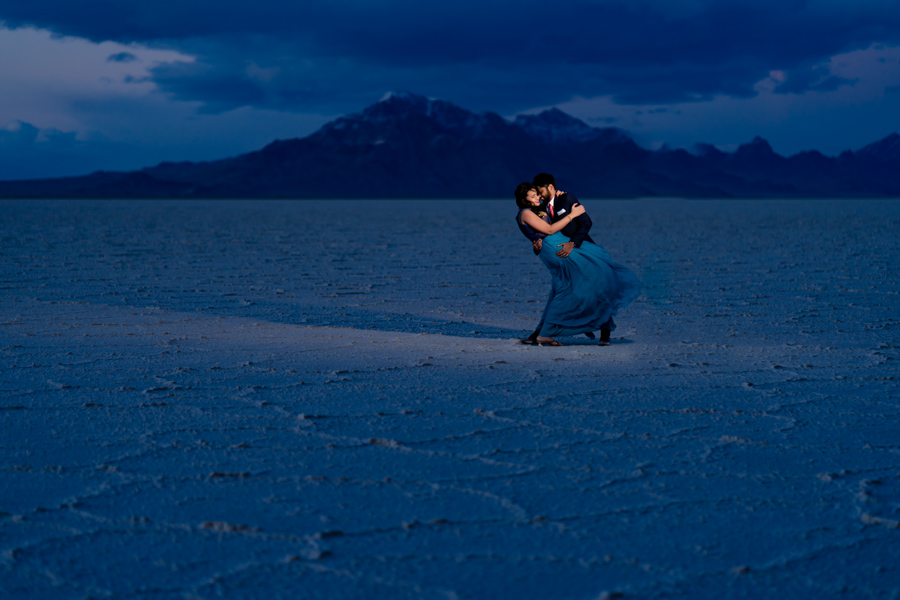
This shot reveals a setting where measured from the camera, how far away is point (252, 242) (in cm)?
1997

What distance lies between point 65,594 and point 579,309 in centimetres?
471

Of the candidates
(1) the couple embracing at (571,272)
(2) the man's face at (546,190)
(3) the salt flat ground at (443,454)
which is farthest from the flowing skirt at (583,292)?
(2) the man's face at (546,190)

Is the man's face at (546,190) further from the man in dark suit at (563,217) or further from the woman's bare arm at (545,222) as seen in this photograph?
the woman's bare arm at (545,222)

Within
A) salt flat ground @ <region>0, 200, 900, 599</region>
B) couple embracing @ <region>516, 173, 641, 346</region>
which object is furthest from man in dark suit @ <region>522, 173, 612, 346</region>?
salt flat ground @ <region>0, 200, 900, 599</region>

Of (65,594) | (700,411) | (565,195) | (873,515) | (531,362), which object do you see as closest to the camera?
(65,594)

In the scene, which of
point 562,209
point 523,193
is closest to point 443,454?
point 523,193

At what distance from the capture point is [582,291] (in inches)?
260

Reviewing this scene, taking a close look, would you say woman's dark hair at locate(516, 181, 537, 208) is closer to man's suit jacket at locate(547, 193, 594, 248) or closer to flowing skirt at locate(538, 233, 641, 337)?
man's suit jacket at locate(547, 193, 594, 248)

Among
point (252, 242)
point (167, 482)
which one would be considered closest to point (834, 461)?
point (167, 482)

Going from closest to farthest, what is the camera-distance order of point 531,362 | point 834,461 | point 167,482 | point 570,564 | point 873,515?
point 570,564 < point 873,515 < point 167,482 < point 834,461 < point 531,362

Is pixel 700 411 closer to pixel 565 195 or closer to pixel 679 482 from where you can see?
pixel 679 482

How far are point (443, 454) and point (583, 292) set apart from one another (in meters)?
3.08

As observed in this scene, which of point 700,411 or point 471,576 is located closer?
point 471,576

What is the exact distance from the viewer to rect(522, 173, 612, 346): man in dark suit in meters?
6.45
